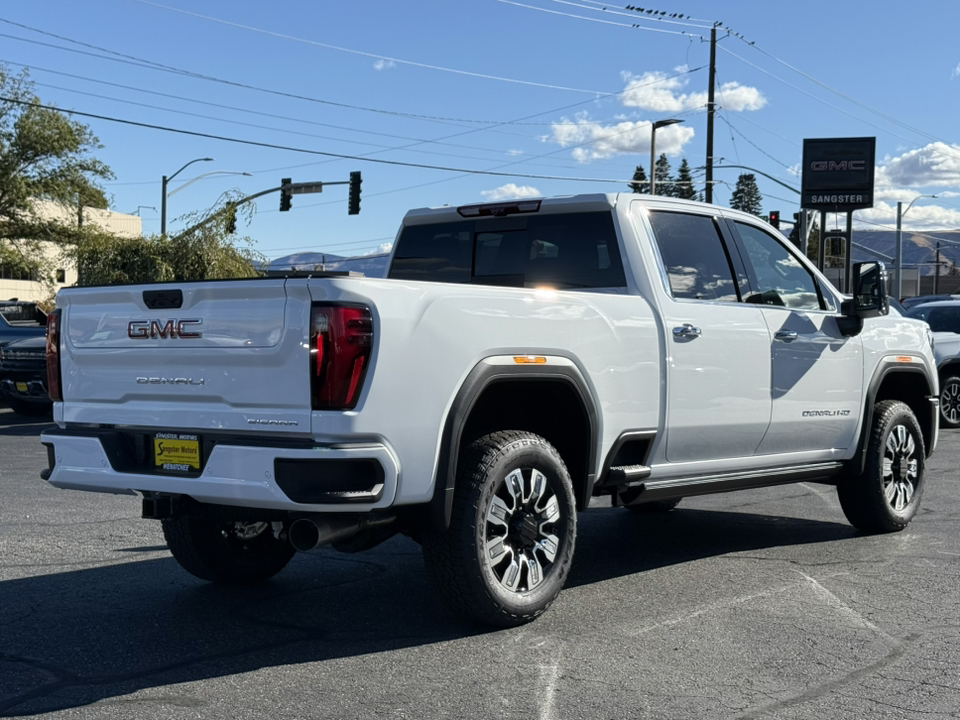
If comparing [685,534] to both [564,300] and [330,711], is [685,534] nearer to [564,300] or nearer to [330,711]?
[564,300]

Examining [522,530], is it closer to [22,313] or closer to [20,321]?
[20,321]

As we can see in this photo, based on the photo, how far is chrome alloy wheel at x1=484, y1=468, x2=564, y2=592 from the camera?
5.22 m

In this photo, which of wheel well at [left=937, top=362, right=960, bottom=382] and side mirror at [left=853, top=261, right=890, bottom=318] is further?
wheel well at [left=937, top=362, right=960, bottom=382]

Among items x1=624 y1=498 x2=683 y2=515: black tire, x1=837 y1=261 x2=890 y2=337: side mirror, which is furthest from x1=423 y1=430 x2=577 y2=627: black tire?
x1=624 y1=498 x2=683 y2=515: black tire

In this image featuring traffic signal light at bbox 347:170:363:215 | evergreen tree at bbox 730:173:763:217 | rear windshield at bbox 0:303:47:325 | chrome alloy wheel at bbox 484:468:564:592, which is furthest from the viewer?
evergreen tree at bbox 730:173:763:217

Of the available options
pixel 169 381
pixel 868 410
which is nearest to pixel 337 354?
pixel 169 381

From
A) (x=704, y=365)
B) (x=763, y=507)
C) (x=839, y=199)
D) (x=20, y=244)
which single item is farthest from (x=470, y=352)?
(x=20, y=244)

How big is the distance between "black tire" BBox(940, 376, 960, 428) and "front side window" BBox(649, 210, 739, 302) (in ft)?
35.0

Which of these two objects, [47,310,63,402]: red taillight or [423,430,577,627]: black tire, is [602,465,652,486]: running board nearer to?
[423,430,577,627]: black tire

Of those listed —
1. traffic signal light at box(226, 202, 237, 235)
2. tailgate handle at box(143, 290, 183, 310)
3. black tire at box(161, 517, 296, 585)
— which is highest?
traffic signal light at box(226, 202, 237, 235)

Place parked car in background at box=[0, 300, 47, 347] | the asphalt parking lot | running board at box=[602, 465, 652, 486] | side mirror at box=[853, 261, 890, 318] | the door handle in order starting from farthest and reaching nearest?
parked car in background at box=[0, 300, 47, 347] → side mirror at box=[853, 261, 890, 318] → the door handle → running board at box=[602, 465, 652, 486] → the asphalt parking lot

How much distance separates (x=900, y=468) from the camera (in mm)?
7945

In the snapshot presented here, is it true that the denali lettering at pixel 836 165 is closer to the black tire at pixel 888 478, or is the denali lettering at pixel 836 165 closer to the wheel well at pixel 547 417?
the black tire at pixel 888 478

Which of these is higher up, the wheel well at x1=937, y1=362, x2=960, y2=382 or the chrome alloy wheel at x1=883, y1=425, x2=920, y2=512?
the wheel well at x1=937, y1=362, x2=960, y2=382
